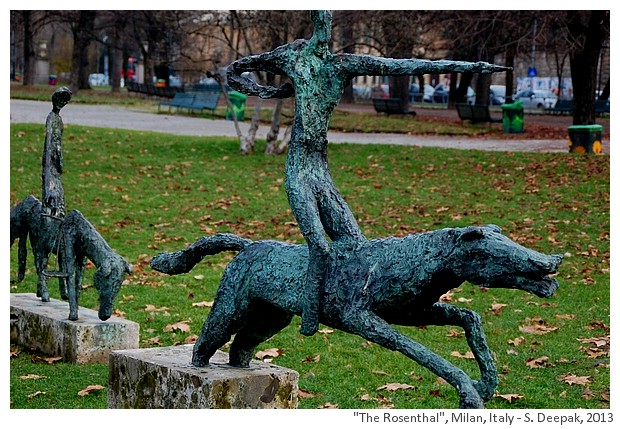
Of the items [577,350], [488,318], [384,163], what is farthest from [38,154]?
[577,350]

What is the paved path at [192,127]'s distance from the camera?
80.2 ft

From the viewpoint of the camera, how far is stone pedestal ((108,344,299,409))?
6082mm

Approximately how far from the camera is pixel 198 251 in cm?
630

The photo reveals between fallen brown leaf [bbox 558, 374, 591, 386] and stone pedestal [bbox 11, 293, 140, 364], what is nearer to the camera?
fallen brown leaf [bbox 558, 374, 591, 386]

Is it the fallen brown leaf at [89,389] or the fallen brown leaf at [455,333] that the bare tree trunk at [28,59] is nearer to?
the fallen brown leaf at [455,333]

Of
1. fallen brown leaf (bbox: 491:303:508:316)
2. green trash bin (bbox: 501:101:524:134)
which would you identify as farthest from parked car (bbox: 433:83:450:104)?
fallen brown leaf (bbox: 491:303:508:316)

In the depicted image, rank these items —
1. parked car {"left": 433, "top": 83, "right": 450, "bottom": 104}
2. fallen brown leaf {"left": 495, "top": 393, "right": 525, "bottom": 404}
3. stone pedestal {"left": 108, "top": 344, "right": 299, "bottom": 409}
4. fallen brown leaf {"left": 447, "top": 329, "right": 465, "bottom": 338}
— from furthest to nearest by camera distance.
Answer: parked car {"left": 433, "top": 83, "right": 450, "bottom": 104} → fallen brown leaf {"left": 447, "top": 329, "right": 465, "bottom": 338} → fallen brown leaf {"left": 495, "top": 393, "right": 525, "bottom": 404} → stone pedestal {"left": 108, "top": 344, "right": 299, "bottom": 409}

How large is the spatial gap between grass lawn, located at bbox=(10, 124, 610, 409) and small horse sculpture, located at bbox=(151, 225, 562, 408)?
184 cm

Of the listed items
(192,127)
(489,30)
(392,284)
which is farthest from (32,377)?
(192,127)

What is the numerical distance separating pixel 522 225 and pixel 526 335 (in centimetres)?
565

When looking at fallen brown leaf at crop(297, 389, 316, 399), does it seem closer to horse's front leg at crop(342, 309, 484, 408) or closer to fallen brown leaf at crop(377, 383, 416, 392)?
fallen brown leaf at crop(377, 383, 416, 392)

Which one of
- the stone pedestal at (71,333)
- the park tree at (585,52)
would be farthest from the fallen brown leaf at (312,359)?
the park tree at (585,52)

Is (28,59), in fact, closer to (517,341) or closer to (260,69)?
(517,341)

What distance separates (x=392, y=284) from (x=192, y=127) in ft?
77.9
